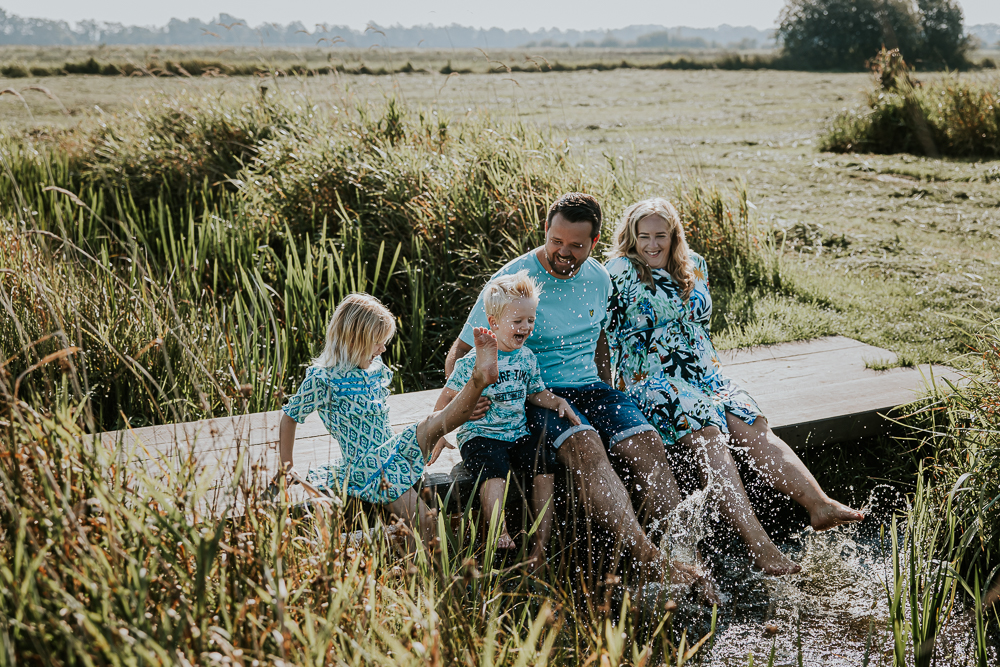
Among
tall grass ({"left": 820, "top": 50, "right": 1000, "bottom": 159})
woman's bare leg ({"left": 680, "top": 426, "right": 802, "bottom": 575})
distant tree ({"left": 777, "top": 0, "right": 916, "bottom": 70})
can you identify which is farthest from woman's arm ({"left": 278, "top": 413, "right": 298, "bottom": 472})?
distant tree ({"left": 777, "top": 0, "right": 916, "bottom": 70})

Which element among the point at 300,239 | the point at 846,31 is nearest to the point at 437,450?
the point at 300,239

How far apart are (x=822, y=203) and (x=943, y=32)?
44.0 meters

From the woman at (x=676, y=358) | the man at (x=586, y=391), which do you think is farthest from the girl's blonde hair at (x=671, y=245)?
the man at (x=586, y=391)

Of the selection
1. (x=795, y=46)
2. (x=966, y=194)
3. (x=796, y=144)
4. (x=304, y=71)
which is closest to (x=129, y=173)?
(x=304, y=71)

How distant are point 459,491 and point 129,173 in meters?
6.54

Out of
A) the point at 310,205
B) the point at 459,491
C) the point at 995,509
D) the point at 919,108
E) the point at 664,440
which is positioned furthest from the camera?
the point at 919,108

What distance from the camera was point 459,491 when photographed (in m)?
3.01

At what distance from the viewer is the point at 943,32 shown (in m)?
44.2

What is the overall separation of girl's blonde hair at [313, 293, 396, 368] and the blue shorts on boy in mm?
350

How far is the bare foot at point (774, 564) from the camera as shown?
2943mm

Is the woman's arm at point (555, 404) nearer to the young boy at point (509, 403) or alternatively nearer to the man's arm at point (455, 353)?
the young boy at point (509, 403)

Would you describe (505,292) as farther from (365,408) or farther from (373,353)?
(365,408)

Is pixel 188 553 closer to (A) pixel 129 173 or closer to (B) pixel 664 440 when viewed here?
(B) pixel 664 440

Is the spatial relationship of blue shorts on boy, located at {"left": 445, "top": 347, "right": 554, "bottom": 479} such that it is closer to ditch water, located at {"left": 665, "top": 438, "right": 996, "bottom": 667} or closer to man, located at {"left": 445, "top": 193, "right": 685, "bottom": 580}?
man, located at {"left": 445, "top": 193, "right": 685, "bottom": 580}
